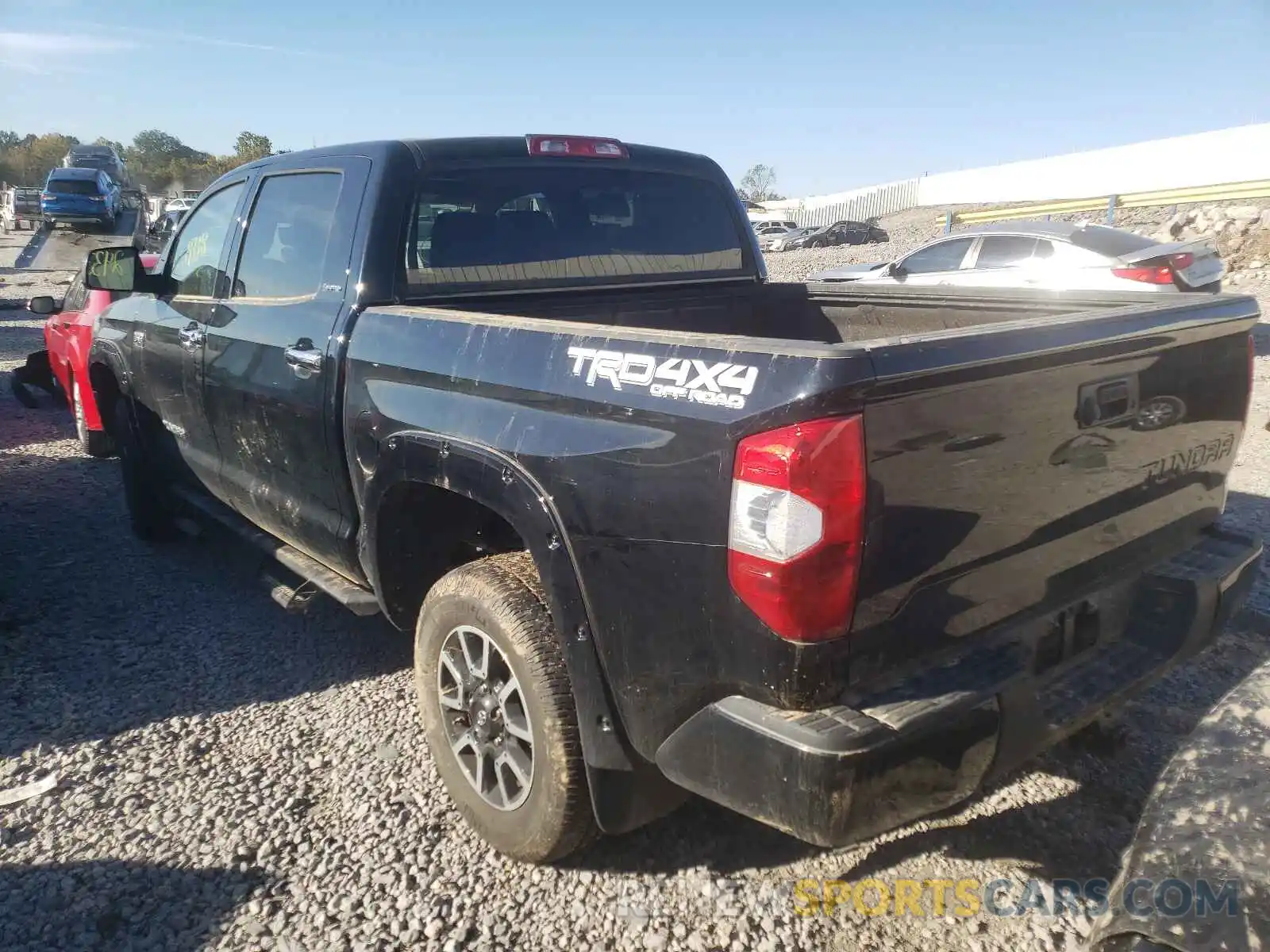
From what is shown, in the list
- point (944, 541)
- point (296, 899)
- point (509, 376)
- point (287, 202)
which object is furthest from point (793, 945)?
point (287, 202)

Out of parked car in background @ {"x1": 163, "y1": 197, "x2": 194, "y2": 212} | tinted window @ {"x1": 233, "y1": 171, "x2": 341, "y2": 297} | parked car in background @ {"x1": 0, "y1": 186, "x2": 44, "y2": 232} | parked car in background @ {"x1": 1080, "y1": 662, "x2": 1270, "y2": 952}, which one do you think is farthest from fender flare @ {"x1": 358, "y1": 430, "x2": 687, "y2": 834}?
parked car in background @ {"x1": 0, "y1": 186, "x2": 44, "y2": 232}

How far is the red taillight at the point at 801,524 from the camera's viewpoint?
1812 mm

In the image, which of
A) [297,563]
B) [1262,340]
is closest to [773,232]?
[1262,340]

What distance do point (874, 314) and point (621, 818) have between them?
2.23 meters

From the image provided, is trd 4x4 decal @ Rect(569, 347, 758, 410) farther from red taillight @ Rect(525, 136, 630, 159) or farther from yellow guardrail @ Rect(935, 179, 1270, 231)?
yellow guardrail @ Rect(935, 179, 1270, 231)

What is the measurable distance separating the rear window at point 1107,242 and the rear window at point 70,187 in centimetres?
3241

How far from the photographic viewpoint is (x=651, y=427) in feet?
6.82

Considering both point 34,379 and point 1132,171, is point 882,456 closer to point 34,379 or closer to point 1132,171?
point 34,379

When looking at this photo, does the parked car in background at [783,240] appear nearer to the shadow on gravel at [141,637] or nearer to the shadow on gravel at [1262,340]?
the shadow on gravel at [1262,340]

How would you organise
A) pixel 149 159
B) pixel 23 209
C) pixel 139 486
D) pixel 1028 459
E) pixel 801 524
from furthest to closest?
pixel 149 159
pixel 23 209
pixel 139 486
pixel 1028 459
pixel 801 524

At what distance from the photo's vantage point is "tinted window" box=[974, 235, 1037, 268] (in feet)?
34.4

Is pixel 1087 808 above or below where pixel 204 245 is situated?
below

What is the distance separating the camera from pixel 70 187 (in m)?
31.4

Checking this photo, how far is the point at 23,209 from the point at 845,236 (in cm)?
3292
